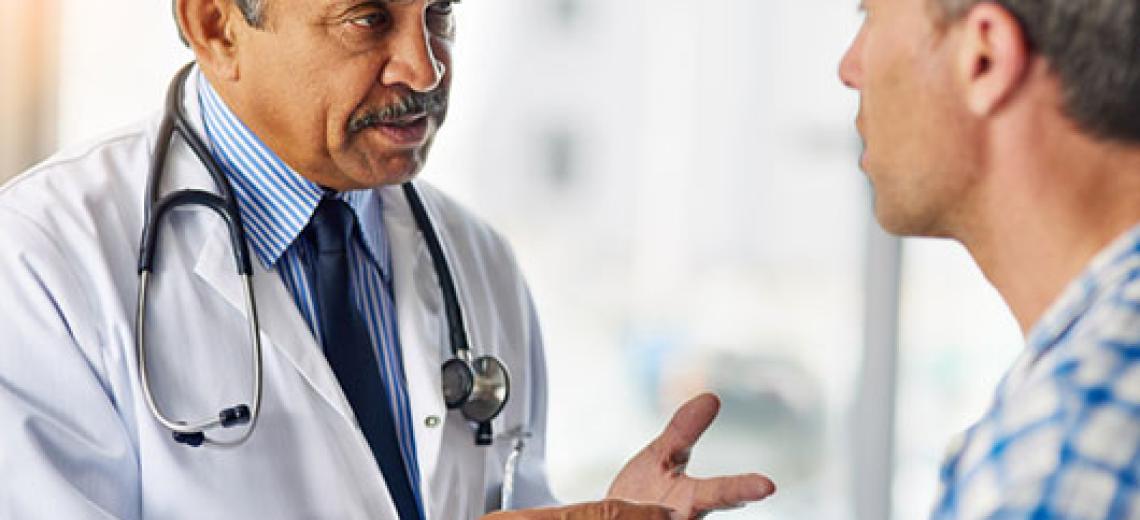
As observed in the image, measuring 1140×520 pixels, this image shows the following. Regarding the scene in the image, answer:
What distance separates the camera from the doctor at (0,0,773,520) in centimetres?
147

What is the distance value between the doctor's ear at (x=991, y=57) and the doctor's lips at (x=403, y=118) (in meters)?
0.81

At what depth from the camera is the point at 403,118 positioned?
1.67m

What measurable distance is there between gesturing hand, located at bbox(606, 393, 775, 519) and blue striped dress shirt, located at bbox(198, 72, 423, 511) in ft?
0.86

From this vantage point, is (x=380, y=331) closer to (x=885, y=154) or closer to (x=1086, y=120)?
→ (x=885, y=154)

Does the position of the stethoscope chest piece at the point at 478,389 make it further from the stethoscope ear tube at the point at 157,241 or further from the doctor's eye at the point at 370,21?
the doctor's eye at the point at 370,21

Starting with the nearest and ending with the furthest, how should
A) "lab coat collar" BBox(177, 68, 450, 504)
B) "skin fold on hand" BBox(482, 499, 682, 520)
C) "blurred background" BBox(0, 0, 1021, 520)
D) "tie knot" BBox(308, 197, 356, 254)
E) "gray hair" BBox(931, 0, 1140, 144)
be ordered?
"gray hair" BBox(931, 0, 1140, 144), "skin fold on hand" BBox(482, 499, 682, 520), "lab coat collar" BBox(177, 68, 450, 504), "tie knot" BBox(308, 197, 356, 254), "blurred background" BBox(0, 0, 1021, 520)

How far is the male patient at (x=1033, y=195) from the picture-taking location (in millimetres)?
774

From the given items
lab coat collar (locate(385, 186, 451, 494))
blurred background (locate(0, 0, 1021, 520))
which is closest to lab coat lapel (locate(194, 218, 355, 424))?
lab coat collar (locate(385, 186, 451, 494))

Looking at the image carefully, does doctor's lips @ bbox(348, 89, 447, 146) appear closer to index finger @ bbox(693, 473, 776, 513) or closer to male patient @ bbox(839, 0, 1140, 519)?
index finger @ bbox(693, 473, 776, 513)

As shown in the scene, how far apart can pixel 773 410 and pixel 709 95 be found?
73 cm

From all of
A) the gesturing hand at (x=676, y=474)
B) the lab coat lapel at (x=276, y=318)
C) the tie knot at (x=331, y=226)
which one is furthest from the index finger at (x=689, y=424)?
the tie knot at (x=331, y=226)

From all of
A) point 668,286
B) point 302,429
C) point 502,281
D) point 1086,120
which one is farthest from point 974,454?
point 668,286

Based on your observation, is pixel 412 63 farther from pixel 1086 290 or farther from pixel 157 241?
pixel 1086 290

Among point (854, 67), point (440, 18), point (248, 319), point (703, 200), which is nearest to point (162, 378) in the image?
point (248, 319)
